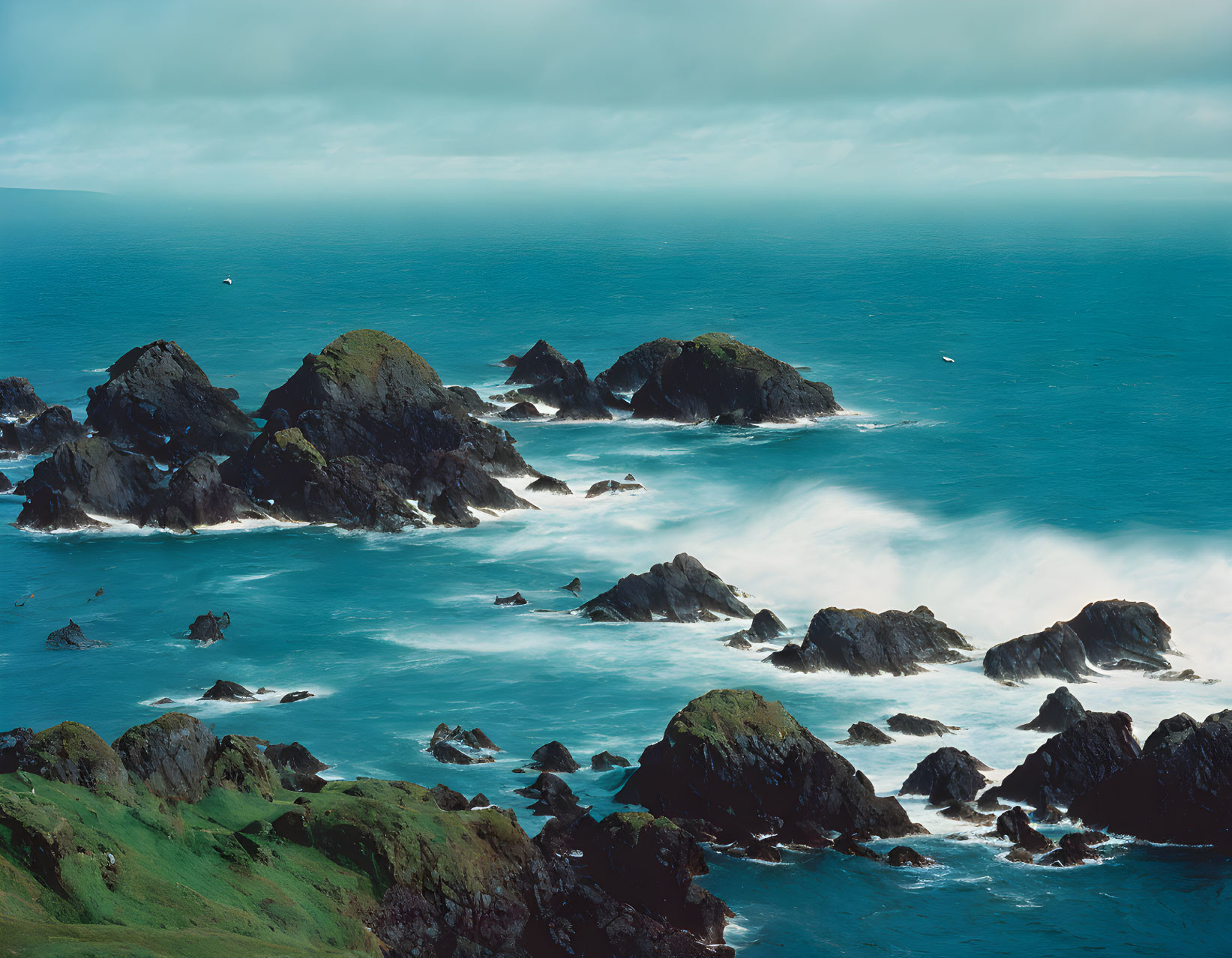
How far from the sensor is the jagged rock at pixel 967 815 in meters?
37.6

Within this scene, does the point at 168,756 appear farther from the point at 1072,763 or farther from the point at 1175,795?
the point at 1175,795

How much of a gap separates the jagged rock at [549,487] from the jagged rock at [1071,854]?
45.3 metres

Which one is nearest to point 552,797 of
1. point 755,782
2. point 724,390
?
point 755,782

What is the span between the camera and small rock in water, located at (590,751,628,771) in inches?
1628

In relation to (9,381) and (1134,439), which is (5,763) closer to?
(9,381)

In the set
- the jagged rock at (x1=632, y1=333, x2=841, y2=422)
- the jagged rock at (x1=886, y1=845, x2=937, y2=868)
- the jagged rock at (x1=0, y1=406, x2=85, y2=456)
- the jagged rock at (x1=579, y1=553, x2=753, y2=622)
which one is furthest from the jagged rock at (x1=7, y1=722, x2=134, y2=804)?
the jagged rock at (x1=632, y1=333, x2=841, y2=422)

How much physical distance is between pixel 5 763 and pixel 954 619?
42.9m

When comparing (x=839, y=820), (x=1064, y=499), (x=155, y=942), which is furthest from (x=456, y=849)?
(x=1064, y=499)

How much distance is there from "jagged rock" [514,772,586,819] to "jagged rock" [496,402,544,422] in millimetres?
57437

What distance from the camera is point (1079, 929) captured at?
31.9m

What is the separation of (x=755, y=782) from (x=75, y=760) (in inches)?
774

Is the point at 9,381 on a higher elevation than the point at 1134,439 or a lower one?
higher

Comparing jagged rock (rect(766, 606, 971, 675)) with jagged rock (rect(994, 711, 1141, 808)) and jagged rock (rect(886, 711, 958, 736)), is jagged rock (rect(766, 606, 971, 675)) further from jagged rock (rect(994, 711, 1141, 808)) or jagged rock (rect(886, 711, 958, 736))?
jagged rock (rect(994, 711, 1141, 808))

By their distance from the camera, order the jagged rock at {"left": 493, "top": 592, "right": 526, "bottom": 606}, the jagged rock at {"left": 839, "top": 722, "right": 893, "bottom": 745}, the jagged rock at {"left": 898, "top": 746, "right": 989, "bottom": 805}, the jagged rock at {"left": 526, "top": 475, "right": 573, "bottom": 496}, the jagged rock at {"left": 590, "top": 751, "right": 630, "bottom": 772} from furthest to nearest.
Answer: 1. the jagged rock at {"left": 526, "top": 475, "right": 573, "bottom": 496}
2. the jagged rock at {"left": 493, "top": 592, "right": 526, "bottom": 606}
3. the jagged rock at {"left": 839, "top": 722, "right": 893, "bottom": 745}
4. the jagged rock at {"left": 590, "top": 751, "right": 630, "bottom": 772}
5. the jagged rock at {"left": 898, "top": 746, "right": 989, "bottom": 805}
